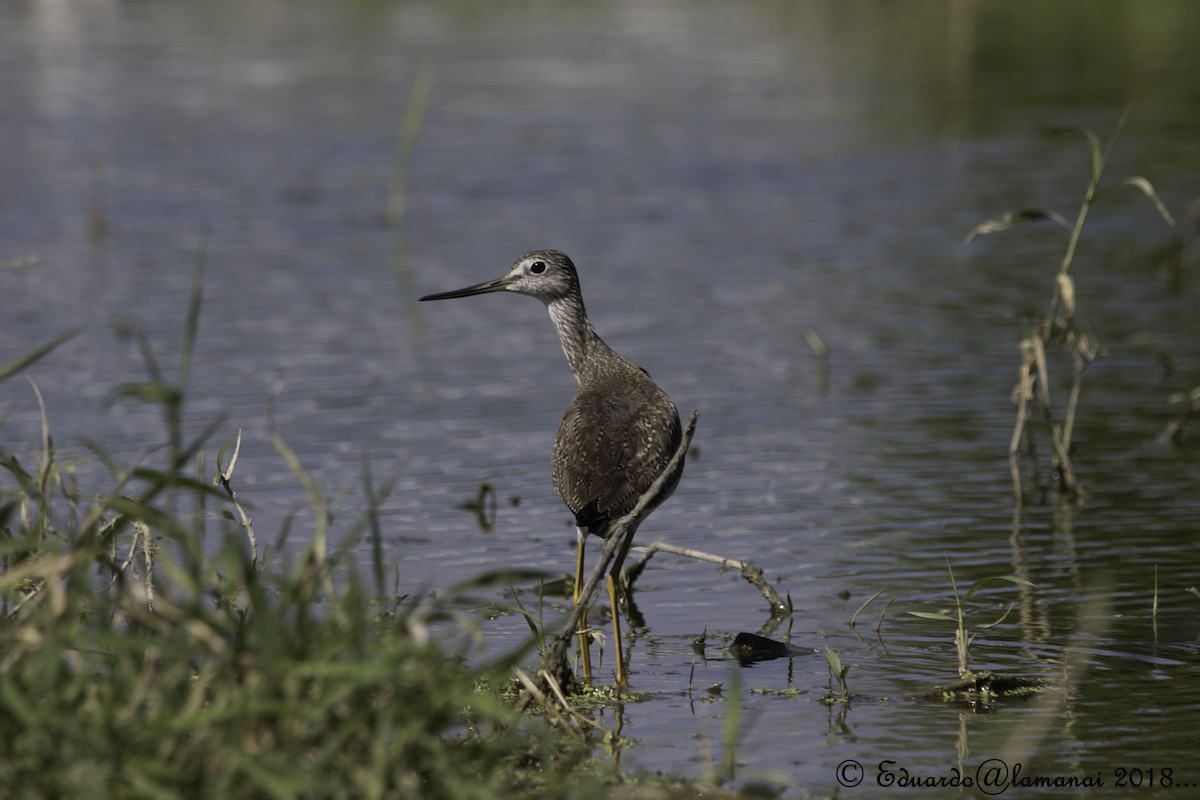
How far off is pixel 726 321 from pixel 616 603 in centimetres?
657

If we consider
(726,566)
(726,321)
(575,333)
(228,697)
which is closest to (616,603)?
(726,566)

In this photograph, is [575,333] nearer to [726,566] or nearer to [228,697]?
[726,566]

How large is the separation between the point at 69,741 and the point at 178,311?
10.1 meters

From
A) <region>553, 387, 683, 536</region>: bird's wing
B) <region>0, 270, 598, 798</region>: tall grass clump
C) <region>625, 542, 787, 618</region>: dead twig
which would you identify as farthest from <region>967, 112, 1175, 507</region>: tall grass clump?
<region>0, 270, 598, 798</region>: tall grass clump

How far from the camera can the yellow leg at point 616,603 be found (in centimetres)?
655

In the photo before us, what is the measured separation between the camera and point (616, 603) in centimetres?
689

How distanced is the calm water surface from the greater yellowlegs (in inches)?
23.3

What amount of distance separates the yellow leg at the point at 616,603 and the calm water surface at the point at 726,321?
4.3 inches

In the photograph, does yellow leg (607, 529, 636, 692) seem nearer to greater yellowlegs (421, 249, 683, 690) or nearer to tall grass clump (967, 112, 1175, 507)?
greater yellowlegs (421, 249, 683, 690)

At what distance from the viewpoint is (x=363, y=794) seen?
3.97 m

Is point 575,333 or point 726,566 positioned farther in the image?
point 575,333

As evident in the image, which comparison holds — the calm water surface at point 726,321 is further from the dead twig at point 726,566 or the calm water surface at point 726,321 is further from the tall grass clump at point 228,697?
the tall grass clump at point 228,697

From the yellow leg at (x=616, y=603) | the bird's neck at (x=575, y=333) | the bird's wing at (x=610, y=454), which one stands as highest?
the bird's neck at (x=575, y=333)

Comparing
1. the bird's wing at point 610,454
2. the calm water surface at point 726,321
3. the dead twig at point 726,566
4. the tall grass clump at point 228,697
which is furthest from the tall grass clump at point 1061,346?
the tall grass clump at point 228,697
